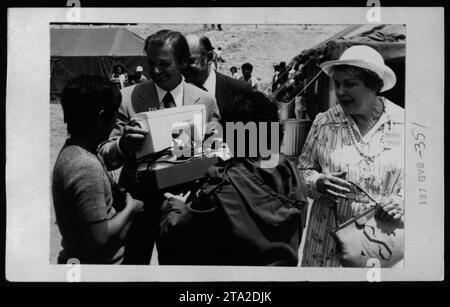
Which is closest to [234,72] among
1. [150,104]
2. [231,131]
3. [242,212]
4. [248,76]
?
[248,76]

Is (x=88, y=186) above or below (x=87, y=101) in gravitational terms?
below

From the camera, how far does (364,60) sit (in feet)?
13.2

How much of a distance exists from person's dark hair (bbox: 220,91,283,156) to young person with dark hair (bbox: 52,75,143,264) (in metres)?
0.76

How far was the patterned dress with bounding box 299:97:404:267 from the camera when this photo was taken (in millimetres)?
4066

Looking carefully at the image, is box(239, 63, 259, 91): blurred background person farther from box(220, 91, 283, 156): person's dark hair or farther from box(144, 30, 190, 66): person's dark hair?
box(144, 30, 190, 66): person's dark hair

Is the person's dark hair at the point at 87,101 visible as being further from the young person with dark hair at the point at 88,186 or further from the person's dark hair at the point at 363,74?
the person's dark hair at the point at 363,74

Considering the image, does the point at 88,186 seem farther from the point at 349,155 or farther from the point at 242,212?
the point at 349,155

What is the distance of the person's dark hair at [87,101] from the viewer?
3.92 m

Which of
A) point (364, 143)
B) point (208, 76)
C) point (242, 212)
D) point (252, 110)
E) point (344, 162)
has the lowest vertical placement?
point (242, 212)

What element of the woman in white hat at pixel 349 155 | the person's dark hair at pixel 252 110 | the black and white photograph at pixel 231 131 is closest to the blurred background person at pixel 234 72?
the black and white photograph at pixel 231 131

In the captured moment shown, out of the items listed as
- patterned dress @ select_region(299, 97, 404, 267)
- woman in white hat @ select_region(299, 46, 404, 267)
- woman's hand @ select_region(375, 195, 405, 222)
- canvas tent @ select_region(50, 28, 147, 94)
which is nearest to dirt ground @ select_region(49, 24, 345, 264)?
canvas tent @ select_region(50, 28, 147, 94)

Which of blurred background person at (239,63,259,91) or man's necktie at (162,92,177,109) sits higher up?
blurred background person at (239,63,259,91)

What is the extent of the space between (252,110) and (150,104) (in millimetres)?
698

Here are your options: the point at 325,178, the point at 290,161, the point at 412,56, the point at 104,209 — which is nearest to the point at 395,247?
the point at 325,178
